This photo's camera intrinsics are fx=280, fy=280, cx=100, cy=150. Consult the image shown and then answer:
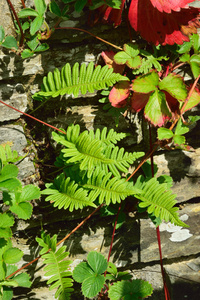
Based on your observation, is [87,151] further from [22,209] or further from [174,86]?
[174,86]

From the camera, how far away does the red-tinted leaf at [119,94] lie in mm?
1735

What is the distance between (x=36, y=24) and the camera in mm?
1619

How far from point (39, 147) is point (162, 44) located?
A: 105 cm

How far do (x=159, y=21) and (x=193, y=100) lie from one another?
520mm

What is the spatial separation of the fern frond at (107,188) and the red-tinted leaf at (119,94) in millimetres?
442

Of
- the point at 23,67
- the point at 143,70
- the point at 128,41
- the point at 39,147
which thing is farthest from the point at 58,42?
the point at 39,147

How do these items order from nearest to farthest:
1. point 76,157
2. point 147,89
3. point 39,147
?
point 76,157, point 147,89, point 39,147

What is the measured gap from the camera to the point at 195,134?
2117mm

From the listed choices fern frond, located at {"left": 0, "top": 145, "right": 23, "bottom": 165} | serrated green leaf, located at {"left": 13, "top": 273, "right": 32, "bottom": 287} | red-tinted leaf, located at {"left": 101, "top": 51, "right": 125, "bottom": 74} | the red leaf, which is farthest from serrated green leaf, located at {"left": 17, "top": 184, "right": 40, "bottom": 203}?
the red leaf

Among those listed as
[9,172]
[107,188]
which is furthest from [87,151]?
[9,172]

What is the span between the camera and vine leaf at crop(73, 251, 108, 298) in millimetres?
1725

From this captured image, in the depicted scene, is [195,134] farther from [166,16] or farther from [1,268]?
[1,268]

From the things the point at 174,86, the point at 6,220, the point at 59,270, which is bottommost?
the point at 59,270

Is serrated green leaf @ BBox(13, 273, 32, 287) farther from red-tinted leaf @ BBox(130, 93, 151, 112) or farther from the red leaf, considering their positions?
the red leaf
